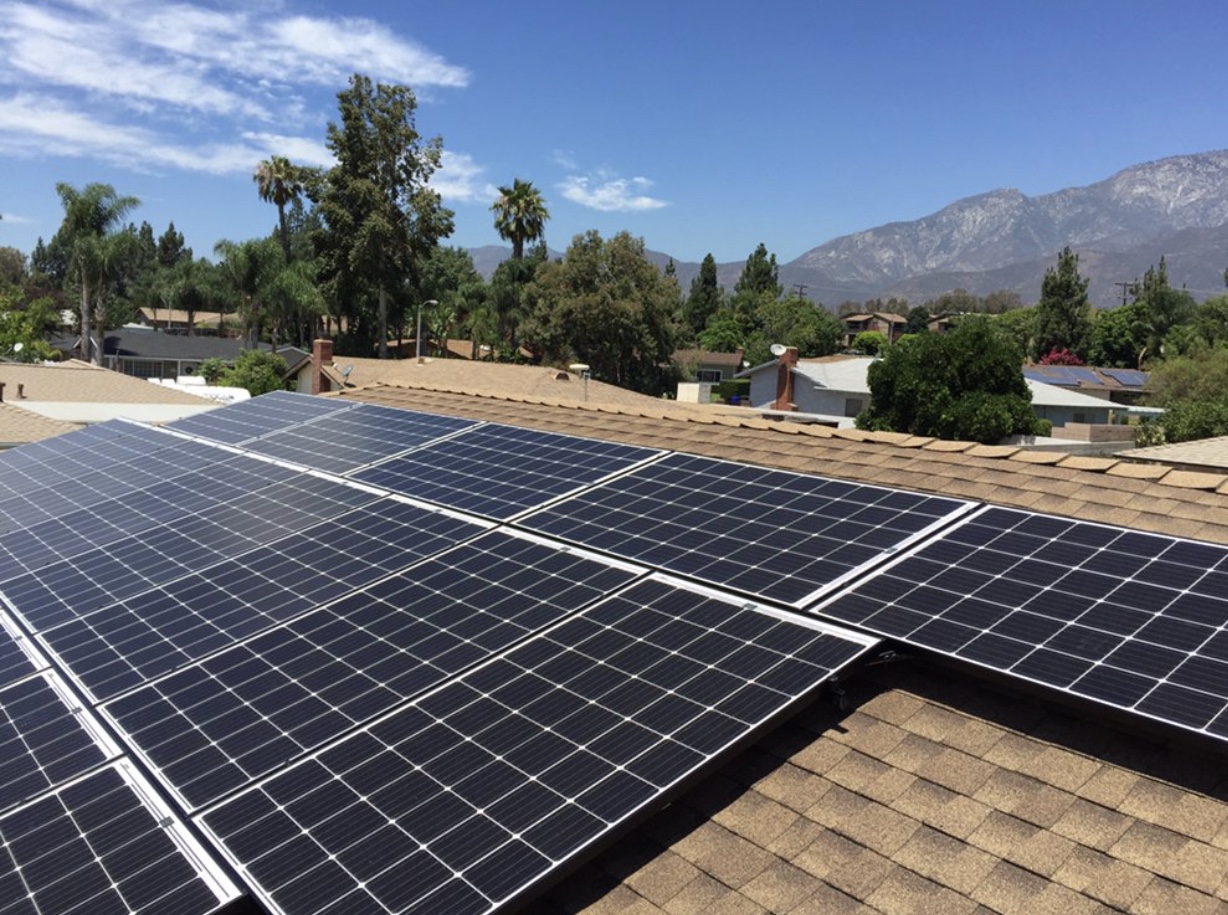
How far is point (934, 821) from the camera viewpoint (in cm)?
509

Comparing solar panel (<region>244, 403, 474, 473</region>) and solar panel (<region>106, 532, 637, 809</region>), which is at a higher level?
solar panel (<region>244, 403, 474, 473</region>)

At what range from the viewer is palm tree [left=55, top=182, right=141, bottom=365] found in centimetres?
7538

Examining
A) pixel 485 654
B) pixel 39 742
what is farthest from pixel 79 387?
pixel 485 654

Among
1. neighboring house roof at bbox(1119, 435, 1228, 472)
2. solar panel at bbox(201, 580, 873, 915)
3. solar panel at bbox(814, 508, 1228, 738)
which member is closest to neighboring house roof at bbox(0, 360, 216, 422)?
solar panel at bbox(201, 580, 873, 915)

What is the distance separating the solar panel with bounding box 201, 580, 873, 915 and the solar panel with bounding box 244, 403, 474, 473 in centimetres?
766

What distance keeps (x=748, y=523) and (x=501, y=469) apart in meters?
4.42

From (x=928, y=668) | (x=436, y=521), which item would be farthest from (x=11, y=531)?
(x=928, y=668)

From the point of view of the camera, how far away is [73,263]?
76.4m

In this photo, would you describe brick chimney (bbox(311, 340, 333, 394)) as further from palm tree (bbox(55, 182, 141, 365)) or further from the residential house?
the residential house

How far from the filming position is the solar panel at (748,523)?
25.0 feet

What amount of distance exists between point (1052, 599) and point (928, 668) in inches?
42.3

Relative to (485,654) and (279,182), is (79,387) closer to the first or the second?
(485,654)

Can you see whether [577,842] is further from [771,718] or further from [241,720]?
[241,720]

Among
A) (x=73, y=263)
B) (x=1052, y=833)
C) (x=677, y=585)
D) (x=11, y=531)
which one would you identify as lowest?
(x=11, y=531)
